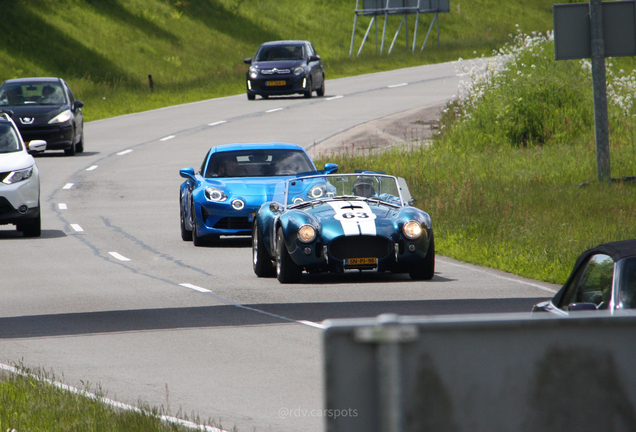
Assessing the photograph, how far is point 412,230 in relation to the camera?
1194 centimetres

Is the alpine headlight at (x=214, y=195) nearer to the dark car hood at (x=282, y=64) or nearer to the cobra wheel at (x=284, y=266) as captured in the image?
the cobra wheel at (x=284, y=266)

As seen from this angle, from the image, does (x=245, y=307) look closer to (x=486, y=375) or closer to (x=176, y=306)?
(x=176, y=306)

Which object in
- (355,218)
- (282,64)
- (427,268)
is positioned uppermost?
(282,64)

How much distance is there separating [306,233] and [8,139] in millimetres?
7889

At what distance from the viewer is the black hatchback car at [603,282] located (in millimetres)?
5676

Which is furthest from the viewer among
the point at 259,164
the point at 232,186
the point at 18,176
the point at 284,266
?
the point at 18,176

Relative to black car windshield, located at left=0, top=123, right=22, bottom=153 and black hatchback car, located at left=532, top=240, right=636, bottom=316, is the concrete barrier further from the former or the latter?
black car windshield, located at left=0, top=123, right=22, bottom=153

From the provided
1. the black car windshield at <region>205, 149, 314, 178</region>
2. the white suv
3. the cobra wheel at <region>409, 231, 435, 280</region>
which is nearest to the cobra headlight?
the cobra wheel at <region>409, 231, 435, 280</region>

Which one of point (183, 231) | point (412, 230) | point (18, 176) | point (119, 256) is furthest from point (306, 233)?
point (18, 176)

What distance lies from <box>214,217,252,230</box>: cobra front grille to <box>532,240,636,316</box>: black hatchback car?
9.44m

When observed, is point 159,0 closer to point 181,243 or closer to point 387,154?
point 387,154

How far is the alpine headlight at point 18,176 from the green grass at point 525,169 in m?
6.17

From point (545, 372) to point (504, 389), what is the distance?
0.35 ft

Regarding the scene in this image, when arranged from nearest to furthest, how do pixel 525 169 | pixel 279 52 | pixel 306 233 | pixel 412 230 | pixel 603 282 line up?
pixel 603 282 < pixel 306 233 < pixel 412 230 < pixel 525 169 < pixel 279 52
